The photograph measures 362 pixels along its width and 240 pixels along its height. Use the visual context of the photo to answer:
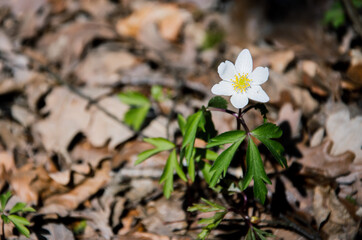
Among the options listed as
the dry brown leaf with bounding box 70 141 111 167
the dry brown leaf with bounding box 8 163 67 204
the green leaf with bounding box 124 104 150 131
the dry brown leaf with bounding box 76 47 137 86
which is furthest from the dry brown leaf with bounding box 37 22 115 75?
the dry brown leaf with bounding box 8 163 67 204

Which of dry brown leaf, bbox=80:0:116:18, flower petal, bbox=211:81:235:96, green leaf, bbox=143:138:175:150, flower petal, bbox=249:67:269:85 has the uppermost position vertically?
dry brown leaf, bbox=80:0:116:18

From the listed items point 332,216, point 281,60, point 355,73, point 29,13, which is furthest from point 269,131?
point 29,13

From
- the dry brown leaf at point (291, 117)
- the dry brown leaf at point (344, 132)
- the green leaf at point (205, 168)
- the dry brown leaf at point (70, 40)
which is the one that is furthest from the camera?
the dry brown leaf at point (70, 40)

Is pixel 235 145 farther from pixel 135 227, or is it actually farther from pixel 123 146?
pixel 123 146

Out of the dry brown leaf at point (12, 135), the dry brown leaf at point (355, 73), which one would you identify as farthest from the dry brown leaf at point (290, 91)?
the dry brown leaf at point (12, 135)

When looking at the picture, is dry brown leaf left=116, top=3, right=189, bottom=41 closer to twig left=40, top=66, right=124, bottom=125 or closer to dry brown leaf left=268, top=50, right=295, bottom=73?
twig left=40, top=66, right=124, bottom=125

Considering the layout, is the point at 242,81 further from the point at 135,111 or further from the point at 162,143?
the point at 135,111

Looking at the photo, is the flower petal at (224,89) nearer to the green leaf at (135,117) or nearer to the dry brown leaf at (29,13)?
the green leaf at (135,117)
